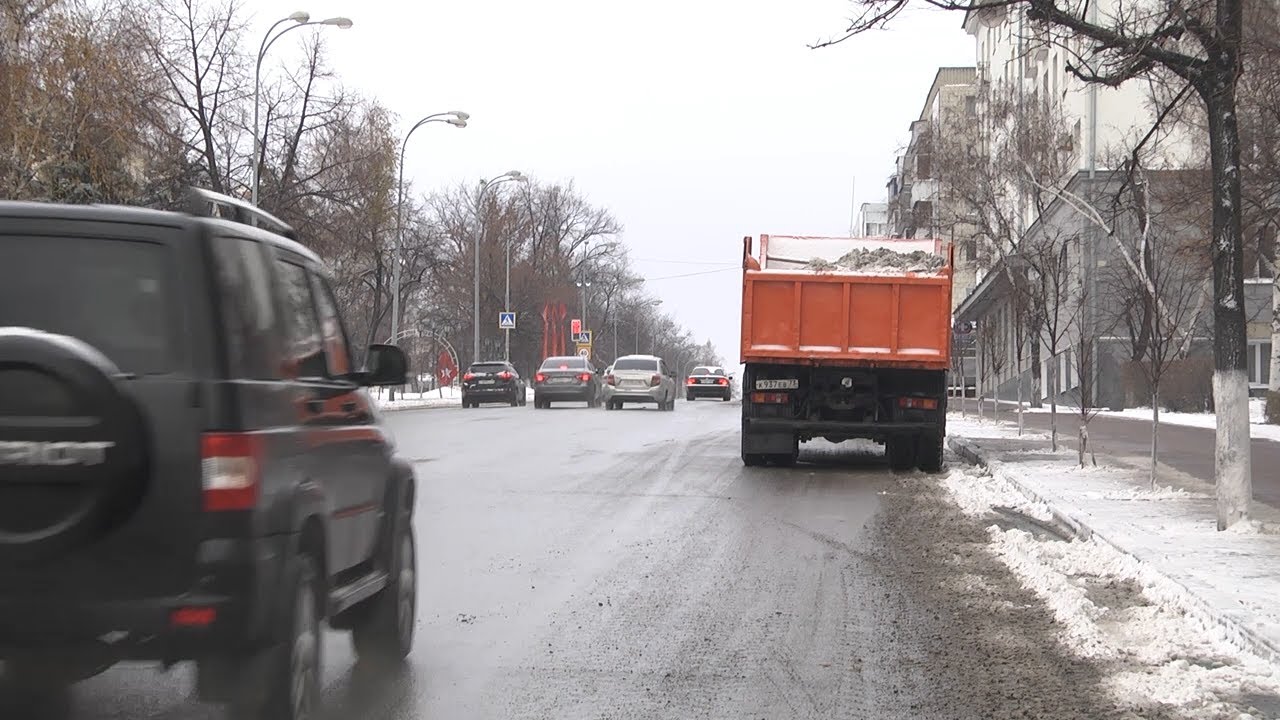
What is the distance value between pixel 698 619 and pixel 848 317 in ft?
37.3

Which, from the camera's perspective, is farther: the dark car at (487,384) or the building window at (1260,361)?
the building window at (1260,361)

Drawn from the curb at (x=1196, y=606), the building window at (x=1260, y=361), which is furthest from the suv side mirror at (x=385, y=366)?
the building window at (x=1260, y=361)

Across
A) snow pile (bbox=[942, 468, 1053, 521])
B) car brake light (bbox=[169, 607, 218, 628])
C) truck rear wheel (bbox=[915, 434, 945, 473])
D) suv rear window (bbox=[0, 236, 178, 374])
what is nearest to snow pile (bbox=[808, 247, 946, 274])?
truck rear wheel (bbox=[915, 434, 945, 473])

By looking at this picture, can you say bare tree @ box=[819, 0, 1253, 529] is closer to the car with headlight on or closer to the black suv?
the black suv

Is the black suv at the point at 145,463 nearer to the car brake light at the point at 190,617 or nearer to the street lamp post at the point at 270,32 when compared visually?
the car brake light at the point at 190,617

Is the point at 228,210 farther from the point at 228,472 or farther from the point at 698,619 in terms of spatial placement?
the point at 698,619

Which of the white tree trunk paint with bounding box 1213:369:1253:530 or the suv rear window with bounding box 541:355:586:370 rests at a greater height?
the suv rear window with bounding box 541:355:586:370

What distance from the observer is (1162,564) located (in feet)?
31.6

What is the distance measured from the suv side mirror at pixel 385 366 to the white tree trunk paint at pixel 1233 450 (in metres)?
7.24

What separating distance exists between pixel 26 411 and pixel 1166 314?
14874 millimetres

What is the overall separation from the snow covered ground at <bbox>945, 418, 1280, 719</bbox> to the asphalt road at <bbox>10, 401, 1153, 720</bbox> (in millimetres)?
281

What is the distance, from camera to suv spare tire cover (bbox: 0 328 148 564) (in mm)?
4457

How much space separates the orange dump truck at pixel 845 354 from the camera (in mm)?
19125

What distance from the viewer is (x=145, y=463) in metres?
4.52
